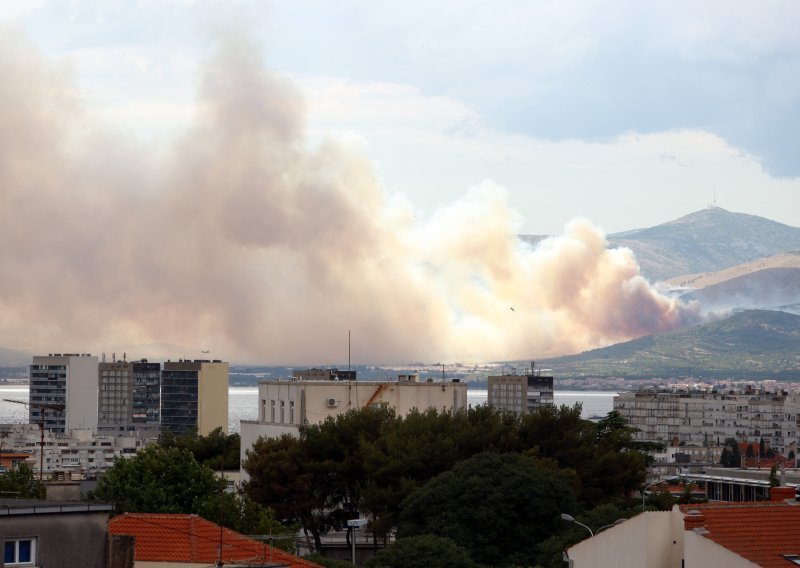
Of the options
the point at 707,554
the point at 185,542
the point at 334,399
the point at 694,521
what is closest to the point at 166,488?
the point at 185,542

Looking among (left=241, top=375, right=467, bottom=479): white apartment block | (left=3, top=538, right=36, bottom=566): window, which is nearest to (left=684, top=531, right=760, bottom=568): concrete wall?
(left=3, top=538, right=36, bottom=566): window

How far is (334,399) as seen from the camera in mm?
82938

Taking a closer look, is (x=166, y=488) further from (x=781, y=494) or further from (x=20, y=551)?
(x=20, y=551)

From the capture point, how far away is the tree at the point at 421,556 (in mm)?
38844

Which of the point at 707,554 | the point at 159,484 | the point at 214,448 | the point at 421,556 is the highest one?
the point at 214,448

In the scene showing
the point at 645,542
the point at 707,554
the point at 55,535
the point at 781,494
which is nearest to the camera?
the point at 55,535

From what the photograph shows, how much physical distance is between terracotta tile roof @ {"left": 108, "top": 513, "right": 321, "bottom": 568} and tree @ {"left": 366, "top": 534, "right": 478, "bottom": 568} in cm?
888

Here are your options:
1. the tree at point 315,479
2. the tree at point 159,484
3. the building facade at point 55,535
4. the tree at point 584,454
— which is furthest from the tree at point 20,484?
the building facade at point 55,535

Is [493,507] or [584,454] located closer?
[493,507]

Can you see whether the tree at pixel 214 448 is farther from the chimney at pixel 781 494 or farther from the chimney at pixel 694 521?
the chimney at pixel 694 521

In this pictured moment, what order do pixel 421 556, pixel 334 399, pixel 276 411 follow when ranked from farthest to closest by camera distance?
1. pixel 276 411
2. pixel 334 399
3. pixel 421 556

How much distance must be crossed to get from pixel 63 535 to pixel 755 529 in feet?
35.7

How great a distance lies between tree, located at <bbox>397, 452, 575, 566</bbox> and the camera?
45.3 m

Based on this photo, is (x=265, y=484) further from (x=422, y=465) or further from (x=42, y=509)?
(x=42, y=509)
